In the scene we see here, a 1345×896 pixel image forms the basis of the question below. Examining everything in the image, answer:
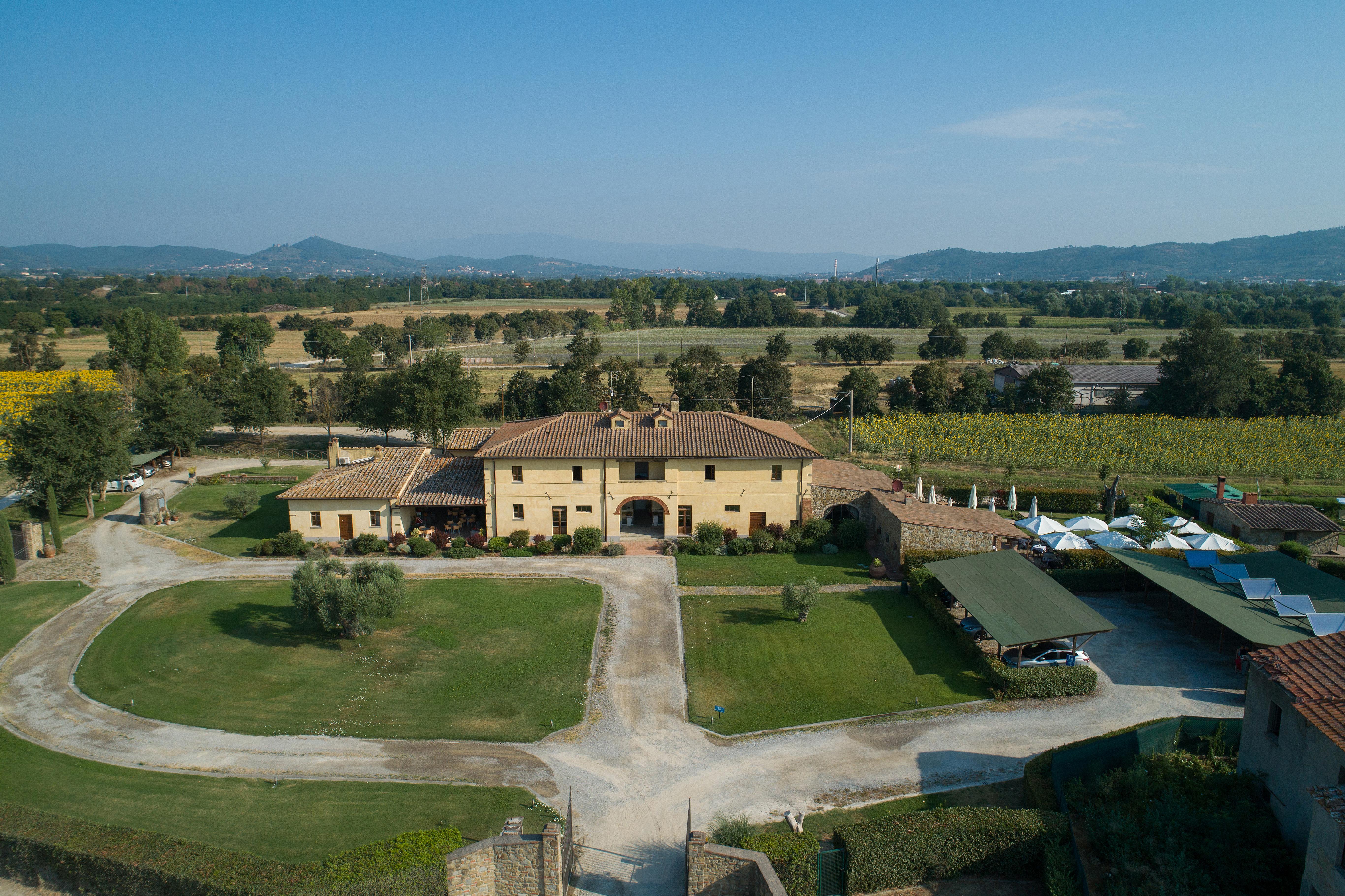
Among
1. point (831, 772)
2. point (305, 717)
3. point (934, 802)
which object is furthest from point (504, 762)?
point (934, 802)

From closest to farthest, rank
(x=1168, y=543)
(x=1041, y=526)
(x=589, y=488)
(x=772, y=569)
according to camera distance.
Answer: (x=1168, y=543), (x=772, y=569), (x=1041, y=526), (x=589, y=488)

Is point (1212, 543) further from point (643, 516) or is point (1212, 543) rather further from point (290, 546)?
point (290, 546)

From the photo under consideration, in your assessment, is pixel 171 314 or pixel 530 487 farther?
pixel 171 314

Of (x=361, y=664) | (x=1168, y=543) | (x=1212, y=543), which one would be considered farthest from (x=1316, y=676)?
(x=361, y=664)

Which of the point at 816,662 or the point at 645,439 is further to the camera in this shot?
the point at 645,439

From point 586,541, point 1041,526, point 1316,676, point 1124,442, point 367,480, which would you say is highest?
point 1316,676

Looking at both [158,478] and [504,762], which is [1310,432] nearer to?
[504,762]

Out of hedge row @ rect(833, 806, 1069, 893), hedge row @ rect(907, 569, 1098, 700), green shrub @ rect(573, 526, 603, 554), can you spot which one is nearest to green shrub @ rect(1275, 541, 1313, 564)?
hedge row @ rect(907, 569, 1098, 700)
